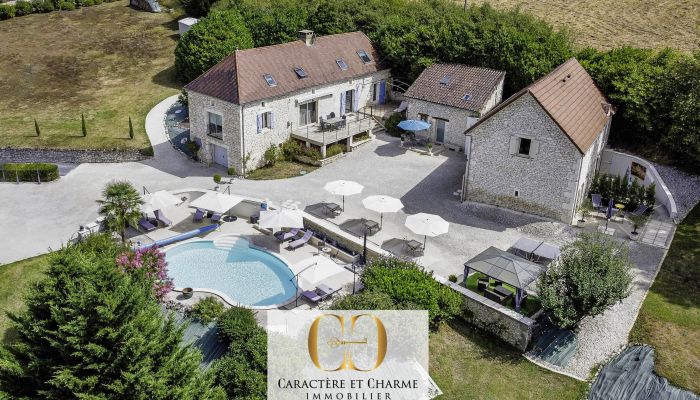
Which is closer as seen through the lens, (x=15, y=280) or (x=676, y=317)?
(x=676, y=317)

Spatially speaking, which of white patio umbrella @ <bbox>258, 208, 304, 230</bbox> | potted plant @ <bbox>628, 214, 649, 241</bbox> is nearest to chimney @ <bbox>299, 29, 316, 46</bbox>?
white patio umbrella @ <bbox>258, 208, 304, 230</bbox>

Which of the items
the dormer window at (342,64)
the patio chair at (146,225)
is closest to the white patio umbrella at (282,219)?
the patio chair at (146,225)

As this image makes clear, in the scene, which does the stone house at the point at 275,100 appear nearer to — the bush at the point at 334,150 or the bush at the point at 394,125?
the bush at the point at 334,150

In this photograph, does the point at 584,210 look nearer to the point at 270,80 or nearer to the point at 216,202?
the point at 216,202

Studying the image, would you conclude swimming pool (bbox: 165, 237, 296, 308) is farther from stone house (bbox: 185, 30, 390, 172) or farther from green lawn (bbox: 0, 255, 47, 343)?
stone house (bbox: 185, 30, 390, 172)

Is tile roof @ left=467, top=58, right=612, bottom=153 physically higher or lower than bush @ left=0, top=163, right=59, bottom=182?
higher

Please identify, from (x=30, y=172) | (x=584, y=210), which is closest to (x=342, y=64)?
(x=584, y=210)
